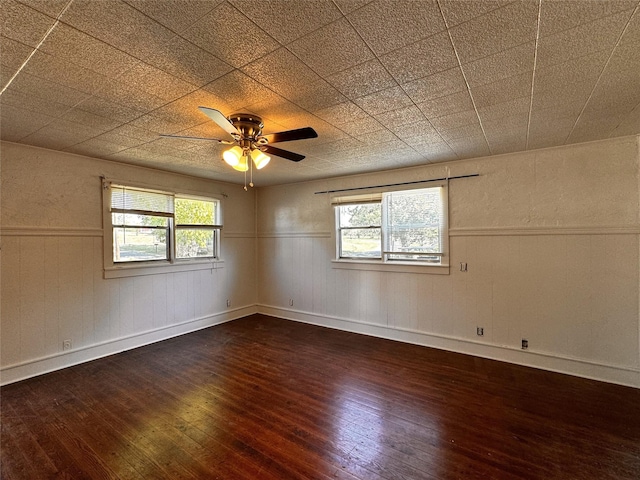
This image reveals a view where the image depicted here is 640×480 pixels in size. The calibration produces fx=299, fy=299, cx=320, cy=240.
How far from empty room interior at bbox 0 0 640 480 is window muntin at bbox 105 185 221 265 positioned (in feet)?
0.11

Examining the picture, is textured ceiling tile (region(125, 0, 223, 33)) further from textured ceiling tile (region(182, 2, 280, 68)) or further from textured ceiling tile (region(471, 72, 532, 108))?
textured ceiling tile (region(471, 72, 532, 108))

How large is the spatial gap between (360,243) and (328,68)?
335 cm

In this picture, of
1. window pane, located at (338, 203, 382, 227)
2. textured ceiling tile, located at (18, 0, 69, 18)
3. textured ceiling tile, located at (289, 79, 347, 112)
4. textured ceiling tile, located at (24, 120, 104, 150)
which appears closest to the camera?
textured ceiling tile, located at (18, 0, 69, 18)

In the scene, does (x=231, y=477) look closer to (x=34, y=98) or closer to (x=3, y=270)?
(x=34, y=98)

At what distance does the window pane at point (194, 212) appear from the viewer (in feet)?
15.8

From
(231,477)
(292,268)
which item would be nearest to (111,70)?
(231,477)

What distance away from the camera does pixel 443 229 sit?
4.08m

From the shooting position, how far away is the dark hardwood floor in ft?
6.47

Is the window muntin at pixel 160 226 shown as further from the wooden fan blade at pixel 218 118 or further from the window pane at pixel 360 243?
the wooden fan blade at pixel 218 118

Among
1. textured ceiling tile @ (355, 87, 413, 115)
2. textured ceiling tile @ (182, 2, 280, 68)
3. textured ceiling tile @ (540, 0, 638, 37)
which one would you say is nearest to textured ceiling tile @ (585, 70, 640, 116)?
textured ceiling tile @ (540, 0, 638, 37)

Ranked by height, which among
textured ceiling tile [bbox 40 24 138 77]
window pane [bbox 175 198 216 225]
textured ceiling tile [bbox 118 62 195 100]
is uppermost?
textured ceiling tile [bbox 118 62 195 100]

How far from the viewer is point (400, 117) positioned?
2.53 meters

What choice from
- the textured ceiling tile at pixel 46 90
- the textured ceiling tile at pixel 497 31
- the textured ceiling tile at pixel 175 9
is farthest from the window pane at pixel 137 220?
the textured ceiling tile at pixel 497 31

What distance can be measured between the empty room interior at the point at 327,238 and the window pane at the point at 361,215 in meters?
0.04
